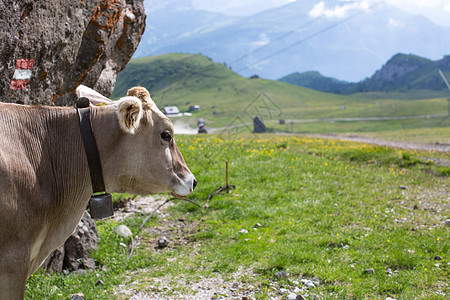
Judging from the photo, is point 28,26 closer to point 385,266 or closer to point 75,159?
point 75,159

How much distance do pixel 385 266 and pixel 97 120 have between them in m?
5.90

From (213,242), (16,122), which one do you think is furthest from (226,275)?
(16,122)

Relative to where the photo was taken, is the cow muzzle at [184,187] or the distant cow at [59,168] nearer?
the distant cow at [59,168]

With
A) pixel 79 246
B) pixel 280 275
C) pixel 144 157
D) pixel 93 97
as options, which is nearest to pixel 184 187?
pixel 144 157

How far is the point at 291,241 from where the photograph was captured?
830 centimetres

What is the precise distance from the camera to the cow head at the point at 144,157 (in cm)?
377

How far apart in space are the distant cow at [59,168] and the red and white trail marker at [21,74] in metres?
2.61

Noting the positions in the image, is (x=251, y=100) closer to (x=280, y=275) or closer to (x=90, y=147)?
(x=280, y=275)

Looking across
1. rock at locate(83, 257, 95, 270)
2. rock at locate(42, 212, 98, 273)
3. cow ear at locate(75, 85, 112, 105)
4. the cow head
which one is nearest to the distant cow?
the cow head

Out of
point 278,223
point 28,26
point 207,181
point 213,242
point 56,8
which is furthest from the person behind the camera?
point 207,181

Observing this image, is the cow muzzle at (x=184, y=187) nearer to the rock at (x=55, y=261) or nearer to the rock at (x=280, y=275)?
the rock at (x=280, y=275)

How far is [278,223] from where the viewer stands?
30.8 feet

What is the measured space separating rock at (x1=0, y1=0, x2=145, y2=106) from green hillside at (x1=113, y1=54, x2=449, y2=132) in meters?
77.7

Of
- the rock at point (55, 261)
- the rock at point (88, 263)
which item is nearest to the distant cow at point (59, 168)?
the rock at point (55, 261)
